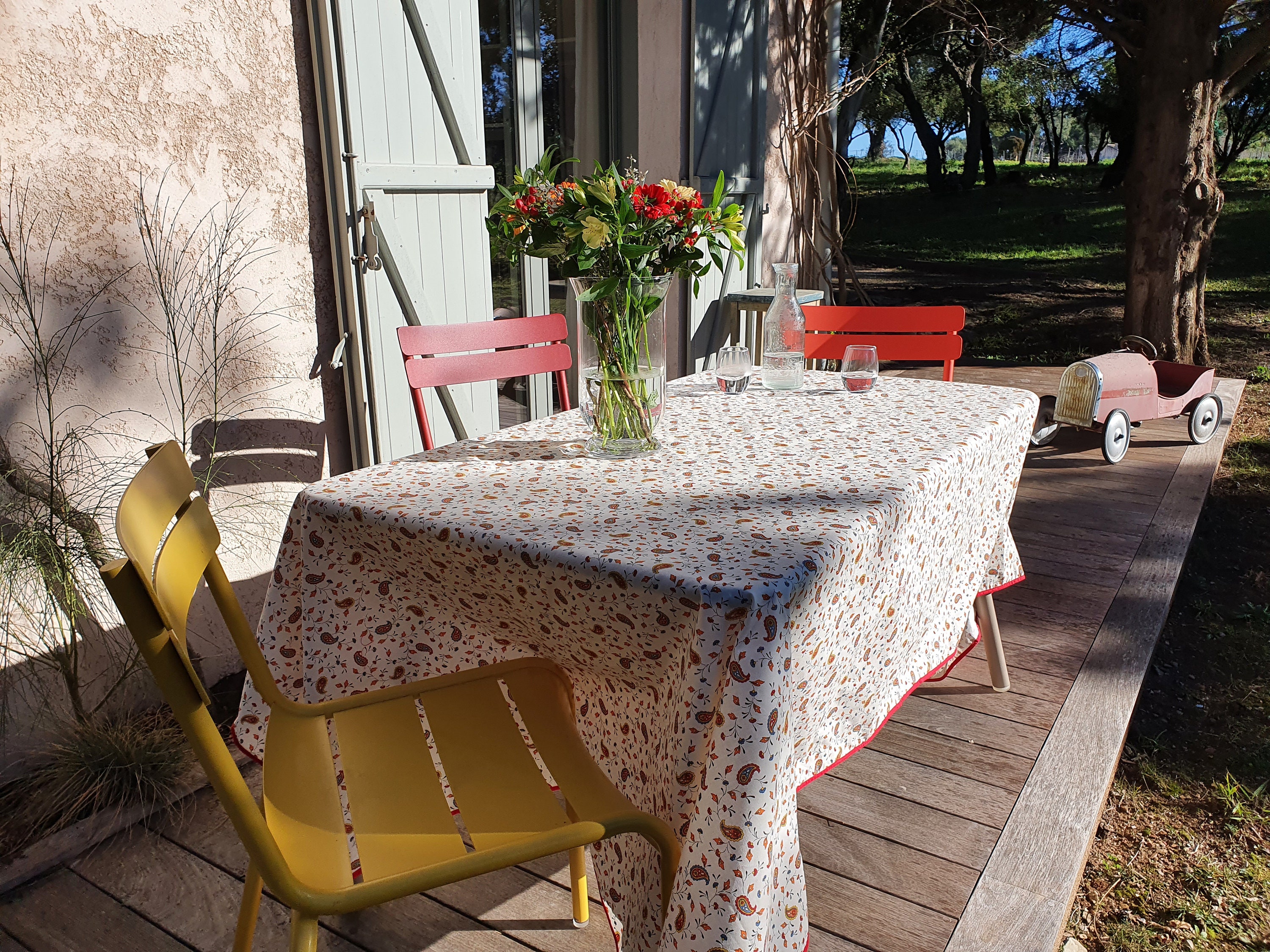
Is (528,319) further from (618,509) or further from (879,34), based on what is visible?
(879,34)

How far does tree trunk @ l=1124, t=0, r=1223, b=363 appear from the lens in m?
5.84

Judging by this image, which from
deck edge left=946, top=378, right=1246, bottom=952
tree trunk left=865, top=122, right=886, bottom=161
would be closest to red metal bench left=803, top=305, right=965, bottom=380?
deck edge left=946, top=378, right=1246, bottom=952

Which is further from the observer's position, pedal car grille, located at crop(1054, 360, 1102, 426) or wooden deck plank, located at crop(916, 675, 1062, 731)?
pedal car grille, located at crop(1054, 360, 1102, 426)

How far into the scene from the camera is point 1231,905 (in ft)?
6.13

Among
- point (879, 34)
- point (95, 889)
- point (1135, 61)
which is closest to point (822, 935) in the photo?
point (95, 889)

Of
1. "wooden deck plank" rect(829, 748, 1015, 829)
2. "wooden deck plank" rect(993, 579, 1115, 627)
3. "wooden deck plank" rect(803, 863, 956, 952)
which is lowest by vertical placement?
"wooden deck plank" rect(803, 863, 956, 952)

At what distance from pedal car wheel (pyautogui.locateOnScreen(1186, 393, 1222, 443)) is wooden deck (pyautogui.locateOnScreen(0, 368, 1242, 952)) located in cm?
252

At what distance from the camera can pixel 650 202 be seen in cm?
160

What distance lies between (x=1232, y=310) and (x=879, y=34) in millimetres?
5824

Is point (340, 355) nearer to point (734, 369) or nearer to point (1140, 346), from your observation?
point (734, 369)

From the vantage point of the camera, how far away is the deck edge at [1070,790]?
1.70 metres

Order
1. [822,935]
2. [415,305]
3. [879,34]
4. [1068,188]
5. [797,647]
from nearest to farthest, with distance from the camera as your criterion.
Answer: [797,647] → [822,935] → [415,305] → [879,34] → [1068,188]

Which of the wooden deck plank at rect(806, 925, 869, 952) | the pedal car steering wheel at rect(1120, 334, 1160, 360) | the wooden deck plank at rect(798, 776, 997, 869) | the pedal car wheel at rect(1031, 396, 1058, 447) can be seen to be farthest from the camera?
the pedal car steering wheel at rect(1120, 334, 1160, 360)

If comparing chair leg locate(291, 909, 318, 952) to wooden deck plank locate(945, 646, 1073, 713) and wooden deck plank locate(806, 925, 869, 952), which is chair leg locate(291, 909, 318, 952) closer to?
wooden deck plank locate(806, 925, 869, 952)
